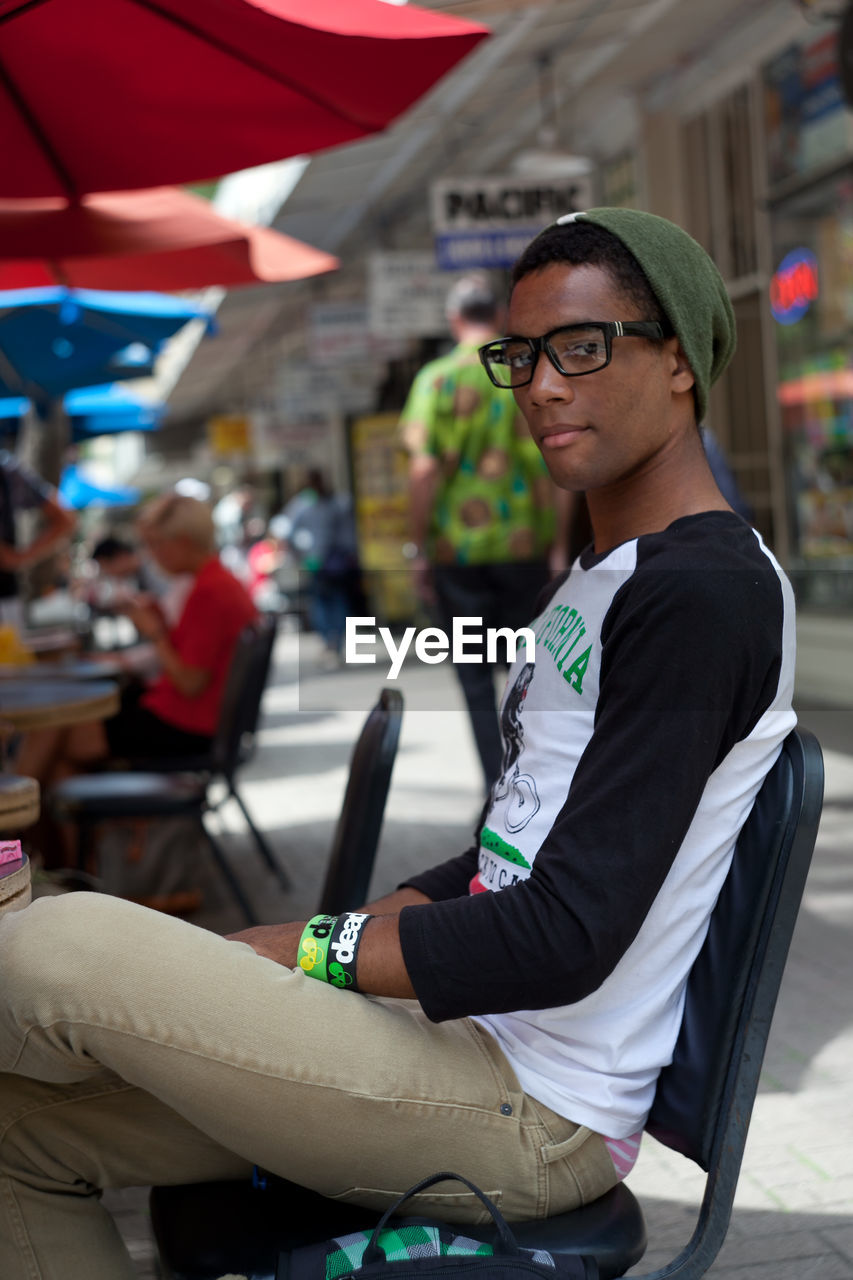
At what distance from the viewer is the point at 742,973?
1619 mm

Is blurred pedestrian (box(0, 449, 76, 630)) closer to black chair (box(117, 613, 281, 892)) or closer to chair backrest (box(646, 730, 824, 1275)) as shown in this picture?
black chair (box(117, 613, 281, 892))

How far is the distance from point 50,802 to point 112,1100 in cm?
341

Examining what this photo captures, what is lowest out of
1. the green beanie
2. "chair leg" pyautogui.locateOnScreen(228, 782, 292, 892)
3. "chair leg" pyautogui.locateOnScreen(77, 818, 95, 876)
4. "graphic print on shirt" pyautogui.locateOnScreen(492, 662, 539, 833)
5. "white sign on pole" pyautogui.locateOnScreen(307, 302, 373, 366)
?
"chair leg" pyautogui.locateOnScreen(228, 782, 292, 892)

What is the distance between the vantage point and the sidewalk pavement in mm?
2732

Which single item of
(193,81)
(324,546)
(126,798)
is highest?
(193,81)

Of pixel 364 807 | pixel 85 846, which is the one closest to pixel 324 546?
pixel 85 846

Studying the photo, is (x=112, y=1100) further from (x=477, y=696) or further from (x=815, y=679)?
(x=815, y=679)

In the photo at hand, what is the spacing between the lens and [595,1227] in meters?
1.64

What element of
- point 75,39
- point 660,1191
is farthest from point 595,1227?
point 75,39

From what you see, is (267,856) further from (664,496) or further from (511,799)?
(664,496)

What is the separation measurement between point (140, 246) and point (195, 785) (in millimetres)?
2044

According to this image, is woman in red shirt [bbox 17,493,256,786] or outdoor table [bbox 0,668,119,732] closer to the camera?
outdoor table [bbox 0,668,119,732]

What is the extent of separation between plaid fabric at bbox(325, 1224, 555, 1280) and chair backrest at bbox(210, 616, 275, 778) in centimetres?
344

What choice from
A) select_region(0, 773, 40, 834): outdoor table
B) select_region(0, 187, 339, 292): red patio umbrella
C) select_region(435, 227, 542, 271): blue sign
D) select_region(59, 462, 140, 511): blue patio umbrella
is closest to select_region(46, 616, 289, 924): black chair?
select_region(0, 187, 339, 292): red patio umbrella
